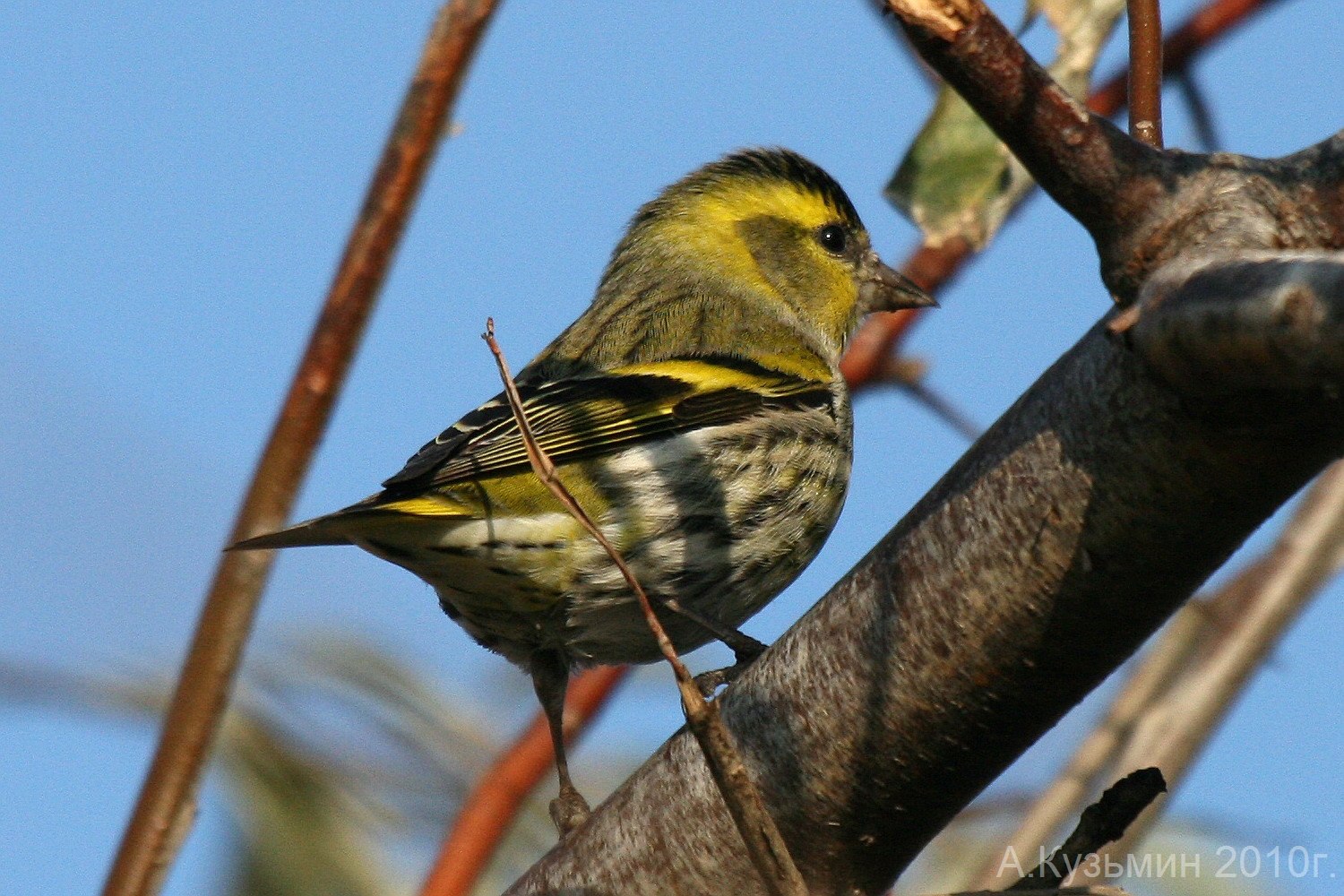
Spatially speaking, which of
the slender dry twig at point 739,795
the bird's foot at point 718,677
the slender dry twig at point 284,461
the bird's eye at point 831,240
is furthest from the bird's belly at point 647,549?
the slender dry twig at point 739,795

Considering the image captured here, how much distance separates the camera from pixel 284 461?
3189 millimetres

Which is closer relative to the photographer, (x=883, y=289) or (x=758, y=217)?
(x=883, y=289)

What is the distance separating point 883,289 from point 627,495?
177cm

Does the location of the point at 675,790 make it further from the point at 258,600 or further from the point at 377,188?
the point at 377,188

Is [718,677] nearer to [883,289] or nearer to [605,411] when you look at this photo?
[605,411]

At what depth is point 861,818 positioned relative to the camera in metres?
2.43

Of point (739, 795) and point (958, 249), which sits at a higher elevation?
point (958, 249)

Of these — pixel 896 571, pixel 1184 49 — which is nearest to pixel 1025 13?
pixel 1184 49

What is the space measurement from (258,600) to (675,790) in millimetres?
956

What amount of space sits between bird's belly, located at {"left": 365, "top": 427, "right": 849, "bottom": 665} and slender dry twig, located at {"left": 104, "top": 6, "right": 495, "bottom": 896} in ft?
2.91

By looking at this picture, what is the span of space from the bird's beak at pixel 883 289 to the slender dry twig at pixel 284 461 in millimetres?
2408

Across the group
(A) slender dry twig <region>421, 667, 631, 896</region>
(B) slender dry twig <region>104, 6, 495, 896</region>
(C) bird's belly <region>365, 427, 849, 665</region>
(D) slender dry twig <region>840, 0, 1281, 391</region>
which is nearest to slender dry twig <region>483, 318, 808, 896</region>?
(B) slender dry twig <region>104, 6, 495, 896</region>

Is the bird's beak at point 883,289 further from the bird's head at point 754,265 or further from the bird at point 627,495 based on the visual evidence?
the bird at point 627,495

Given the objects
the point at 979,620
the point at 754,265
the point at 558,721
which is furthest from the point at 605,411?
the point at 979,620
